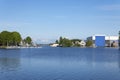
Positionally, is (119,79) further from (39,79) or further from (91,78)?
(39,79)

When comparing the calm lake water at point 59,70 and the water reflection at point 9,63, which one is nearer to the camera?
the calm lake water at point 59,70

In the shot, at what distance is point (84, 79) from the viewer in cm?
3519

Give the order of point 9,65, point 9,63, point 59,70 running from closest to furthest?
point 59,70 < point 9,65 < point 9,63

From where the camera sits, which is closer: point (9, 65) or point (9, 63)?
point (9, 65)

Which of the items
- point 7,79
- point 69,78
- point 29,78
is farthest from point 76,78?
point 7,79

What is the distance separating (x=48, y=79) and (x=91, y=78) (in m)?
5.41

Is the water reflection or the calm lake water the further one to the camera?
the water reflection

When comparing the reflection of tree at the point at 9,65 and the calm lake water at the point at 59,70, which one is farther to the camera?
the reflection of tree at the point at 9,65

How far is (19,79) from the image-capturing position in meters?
34.7

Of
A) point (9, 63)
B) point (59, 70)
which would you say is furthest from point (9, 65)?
point (59, 70)

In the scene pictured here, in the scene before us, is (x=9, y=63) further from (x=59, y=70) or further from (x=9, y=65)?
(x=59, y=70)

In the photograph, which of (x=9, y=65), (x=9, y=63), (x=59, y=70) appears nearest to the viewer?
(x=59, y=70)

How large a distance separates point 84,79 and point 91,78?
1.35 m

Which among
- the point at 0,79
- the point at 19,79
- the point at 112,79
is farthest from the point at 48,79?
the point at 112,79
